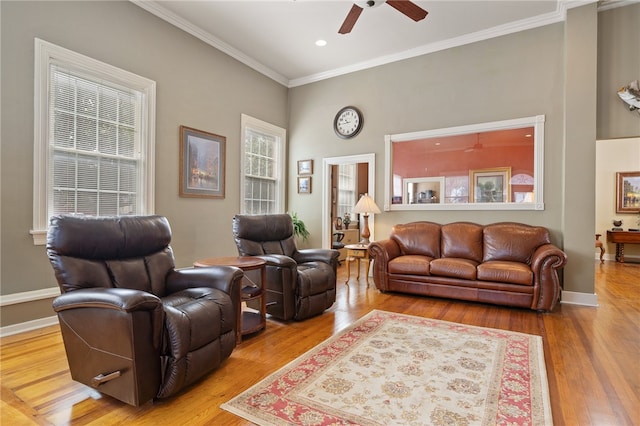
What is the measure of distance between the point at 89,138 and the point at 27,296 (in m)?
1.64

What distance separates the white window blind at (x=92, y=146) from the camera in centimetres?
323

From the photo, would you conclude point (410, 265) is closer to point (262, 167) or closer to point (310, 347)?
point (310, 347)

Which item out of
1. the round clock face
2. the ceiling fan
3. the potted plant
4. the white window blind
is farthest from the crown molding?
the white window blind

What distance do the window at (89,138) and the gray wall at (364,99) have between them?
11 cm

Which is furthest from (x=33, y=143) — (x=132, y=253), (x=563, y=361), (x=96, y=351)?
(x=563, y=361)

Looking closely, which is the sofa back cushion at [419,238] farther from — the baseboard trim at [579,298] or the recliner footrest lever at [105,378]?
the recliner footrest lever at [105,378]

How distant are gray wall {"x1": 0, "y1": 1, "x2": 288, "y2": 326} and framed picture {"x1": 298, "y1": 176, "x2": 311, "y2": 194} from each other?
1.13 m

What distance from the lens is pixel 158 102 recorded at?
410 cm

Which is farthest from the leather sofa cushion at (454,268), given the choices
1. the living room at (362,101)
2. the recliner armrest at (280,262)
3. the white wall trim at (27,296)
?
the white wall trim at (27,296)

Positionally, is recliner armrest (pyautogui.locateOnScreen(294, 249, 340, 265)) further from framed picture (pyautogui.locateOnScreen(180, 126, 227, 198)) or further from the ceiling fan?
the ceiling fan

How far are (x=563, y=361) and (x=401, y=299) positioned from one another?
1930 millimetres

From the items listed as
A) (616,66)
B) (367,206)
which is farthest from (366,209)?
(616,66)

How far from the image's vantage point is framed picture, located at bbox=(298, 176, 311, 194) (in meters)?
6.14

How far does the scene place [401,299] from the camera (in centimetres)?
418
